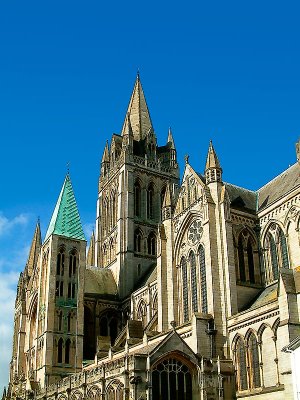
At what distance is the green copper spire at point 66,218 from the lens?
66688 mm

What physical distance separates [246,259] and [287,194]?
6.25m

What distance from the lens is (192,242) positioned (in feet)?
161

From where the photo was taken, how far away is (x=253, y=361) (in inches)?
1513

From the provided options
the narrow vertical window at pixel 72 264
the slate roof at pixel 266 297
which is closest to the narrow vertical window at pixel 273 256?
the slate roof at pixel 266 297

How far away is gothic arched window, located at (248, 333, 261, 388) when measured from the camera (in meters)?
37.8

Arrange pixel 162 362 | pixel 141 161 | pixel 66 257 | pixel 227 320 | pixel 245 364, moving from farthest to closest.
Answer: pixel 141 161
pixel 66 257
pixel 227 320
pixel 245 364
pixel 162 362

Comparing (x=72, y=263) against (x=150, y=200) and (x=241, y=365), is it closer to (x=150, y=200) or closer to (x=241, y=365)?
(x=150, y=200)

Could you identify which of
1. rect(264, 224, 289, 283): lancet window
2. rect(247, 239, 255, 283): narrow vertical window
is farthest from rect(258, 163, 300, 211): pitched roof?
rect(247, 239, 255, 283): narrow vertical window

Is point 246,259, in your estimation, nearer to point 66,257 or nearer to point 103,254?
point 66,257

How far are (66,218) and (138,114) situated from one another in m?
23.7

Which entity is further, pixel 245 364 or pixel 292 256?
pixel 292 256

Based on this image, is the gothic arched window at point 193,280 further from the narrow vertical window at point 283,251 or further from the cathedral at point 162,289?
the narrow vertical window at point 283,251

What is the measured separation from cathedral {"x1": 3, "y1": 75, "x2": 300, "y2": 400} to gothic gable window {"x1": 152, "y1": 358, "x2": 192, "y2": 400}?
7cm

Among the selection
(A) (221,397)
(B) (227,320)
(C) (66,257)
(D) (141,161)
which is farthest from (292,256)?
(D) (141,161)
